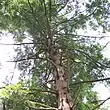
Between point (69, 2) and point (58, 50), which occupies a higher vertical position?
point (69, 2)

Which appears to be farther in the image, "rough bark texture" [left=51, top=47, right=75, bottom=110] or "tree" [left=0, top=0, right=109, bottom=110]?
"tree" [left=0, top=0, right=109, bottom=110]

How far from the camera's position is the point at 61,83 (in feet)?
23.4

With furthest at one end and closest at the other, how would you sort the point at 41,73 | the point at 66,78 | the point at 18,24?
the point at 41,73 < the point at 18,24 < the point at 66,78

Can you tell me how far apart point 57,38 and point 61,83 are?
220 cm

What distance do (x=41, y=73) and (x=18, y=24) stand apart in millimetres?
1835

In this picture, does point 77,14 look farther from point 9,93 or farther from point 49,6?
point 9,93

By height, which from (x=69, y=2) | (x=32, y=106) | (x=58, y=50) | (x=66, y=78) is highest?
(x=69, y=2)

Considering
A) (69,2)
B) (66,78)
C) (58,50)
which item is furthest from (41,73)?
(69,2)

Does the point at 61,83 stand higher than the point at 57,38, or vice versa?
the point at 57,38

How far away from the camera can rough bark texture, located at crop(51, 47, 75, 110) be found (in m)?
6.53

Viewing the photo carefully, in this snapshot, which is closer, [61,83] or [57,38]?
[61,83]

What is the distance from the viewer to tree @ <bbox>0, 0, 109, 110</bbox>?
26.3 feet

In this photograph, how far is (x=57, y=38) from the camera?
8930mm

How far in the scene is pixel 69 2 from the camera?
9305 mm
